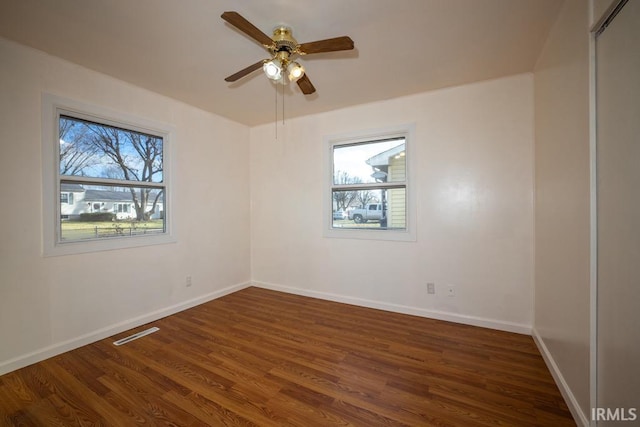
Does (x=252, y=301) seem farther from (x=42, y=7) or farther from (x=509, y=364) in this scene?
(x=42, y=7)

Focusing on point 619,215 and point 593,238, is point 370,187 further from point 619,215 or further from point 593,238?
point 619,215

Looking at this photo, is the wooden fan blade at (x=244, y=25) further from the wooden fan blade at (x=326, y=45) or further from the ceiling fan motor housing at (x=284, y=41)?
the wooden fan blade at (x=326, y=45)

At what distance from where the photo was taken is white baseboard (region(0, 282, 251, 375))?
2.06 meters

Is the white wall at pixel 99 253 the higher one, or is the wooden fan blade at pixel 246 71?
the wooden fan blade at pixel 246 71

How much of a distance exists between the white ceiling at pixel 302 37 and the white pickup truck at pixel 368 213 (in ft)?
4.74

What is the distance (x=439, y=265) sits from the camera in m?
2.98

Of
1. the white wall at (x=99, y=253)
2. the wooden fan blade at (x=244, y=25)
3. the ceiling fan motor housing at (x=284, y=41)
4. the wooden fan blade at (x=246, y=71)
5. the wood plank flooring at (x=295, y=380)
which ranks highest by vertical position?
the ceiling fan motor housing at (x=284, y=41)

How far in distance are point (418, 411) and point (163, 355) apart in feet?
6.88

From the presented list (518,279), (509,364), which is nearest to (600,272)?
(509,364)

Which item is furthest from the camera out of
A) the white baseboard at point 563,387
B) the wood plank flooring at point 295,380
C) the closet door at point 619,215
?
the wood plank flooring at point 295,380

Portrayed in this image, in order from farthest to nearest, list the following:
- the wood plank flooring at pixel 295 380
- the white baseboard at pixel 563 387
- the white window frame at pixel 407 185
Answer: the white window frame at pixel 407 185
the wood plank flooring at pixel 295 380
the white baseboard at pixel 563 387

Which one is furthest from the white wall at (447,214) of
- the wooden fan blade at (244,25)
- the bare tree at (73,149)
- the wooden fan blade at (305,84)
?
the bare tree at (73,149)

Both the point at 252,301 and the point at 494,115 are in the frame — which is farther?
the point at 252,301

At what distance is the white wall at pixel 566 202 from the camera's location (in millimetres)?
1463
